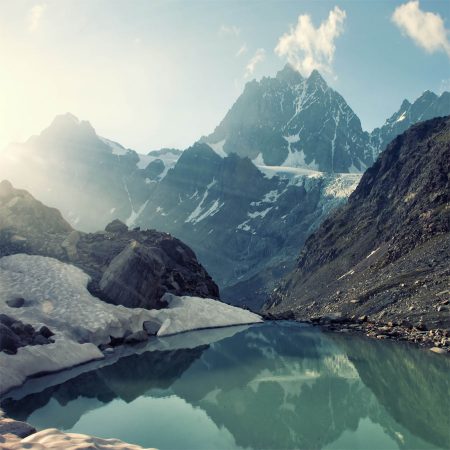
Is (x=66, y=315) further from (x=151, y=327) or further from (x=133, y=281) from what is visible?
(x=133, y=281)

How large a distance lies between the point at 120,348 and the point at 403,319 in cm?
2872

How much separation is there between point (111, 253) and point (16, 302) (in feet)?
73.9

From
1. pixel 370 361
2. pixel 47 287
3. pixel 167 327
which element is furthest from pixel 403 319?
pixel 47 287

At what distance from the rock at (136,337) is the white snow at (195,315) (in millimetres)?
3251

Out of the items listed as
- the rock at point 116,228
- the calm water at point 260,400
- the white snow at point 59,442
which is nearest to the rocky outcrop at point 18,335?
the calm water at point 260,400

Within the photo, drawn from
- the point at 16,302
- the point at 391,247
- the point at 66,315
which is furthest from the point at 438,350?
the point at 391,247

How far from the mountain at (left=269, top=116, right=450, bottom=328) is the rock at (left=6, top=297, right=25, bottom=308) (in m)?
36.4

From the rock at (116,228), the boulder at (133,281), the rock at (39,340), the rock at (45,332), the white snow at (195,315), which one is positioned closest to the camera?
the rock at (39,340)

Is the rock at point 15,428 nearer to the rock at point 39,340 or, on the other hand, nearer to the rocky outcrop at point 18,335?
the rocky outcrop at point 18,335

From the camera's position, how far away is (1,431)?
56.8 feet

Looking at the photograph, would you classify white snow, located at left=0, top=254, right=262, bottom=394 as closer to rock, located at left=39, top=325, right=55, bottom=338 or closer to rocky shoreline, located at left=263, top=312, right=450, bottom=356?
rock, located at left=39, top=325, right=55, bottom=338

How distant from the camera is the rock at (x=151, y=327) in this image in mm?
47219

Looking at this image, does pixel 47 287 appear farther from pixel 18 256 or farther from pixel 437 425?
pixel 437 425

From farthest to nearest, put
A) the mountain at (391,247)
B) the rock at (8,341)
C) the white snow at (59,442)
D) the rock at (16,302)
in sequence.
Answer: the mountain at (391,247)
the rock at (16,302)
the rock at (8,341)
the white snow at (59,442)
